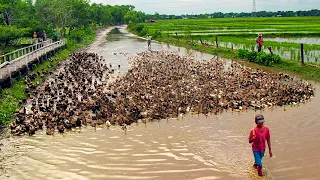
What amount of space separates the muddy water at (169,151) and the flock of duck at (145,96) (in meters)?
0.71

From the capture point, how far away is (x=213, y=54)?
1190 inches

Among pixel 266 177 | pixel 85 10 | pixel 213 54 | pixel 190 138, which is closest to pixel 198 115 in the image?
pixel 190 138

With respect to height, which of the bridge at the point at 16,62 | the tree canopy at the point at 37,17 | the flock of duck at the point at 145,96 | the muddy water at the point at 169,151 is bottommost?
the muddy water at the point at 169,151

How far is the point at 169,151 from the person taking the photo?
31.2 feet

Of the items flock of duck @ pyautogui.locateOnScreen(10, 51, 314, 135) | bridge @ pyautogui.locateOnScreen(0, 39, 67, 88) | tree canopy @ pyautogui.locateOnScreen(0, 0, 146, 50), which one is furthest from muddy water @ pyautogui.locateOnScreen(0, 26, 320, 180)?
tree canopy @ pyautogui.locateOnScreen(0, 0, 146, 50)

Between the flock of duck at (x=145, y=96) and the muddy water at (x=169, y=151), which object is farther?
the flock of duck at (x=145, y=96)

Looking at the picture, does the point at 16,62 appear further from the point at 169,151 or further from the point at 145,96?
the point at 169,151

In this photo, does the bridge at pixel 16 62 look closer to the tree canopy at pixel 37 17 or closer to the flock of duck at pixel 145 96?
the flock of duck at pixel 145 96

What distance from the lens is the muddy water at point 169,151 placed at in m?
8.29

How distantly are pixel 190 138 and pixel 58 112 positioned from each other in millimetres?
5295

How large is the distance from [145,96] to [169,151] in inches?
204

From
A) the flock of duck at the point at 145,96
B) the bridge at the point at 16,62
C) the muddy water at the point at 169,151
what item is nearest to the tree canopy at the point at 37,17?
the bridge at the point at 16,62

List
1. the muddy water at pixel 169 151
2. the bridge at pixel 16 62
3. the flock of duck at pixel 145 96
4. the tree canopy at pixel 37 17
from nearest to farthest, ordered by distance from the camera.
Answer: the muddy water at pixel 169 151, the flock of duck at pixel 145 96, the bridge at pixel 16 62, the tree canopy at pixel 37 17

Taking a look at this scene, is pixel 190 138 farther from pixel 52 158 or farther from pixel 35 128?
pixel 35 128
